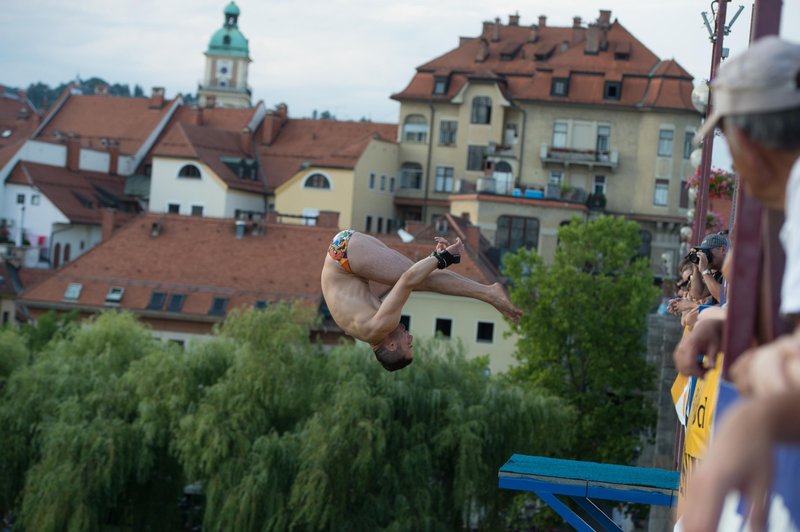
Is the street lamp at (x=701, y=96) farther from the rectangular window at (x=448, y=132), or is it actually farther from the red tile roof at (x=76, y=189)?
the red tile roof at (x=76, y=189)

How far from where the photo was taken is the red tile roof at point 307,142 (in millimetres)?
86562

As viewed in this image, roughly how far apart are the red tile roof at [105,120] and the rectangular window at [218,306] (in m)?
37.0

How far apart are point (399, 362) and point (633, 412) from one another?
37.8 metres

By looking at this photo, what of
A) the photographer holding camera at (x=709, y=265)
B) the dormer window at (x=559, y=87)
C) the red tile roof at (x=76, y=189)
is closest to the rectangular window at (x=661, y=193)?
the dormer window at (x=559, y=87)

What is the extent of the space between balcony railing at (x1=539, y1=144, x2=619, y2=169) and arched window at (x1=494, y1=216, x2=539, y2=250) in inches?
351

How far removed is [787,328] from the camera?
177 inches

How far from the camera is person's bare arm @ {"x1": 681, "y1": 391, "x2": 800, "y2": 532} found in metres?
3.64

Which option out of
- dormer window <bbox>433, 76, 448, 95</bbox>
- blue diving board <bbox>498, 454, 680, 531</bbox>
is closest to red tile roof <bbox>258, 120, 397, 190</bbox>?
dormer window <bbox>433, 76, 448, 95</bbox>

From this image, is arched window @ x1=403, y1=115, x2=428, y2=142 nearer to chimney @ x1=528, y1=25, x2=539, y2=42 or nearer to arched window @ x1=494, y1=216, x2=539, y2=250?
chimney @ x1=528, y1=25, x2=539, y2=42

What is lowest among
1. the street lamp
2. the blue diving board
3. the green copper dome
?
the blue diving board

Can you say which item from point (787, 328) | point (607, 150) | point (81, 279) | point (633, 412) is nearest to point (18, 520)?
point (633, 412)

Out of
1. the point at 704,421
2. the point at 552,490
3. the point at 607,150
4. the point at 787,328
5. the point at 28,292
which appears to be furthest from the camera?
the point at 607,150

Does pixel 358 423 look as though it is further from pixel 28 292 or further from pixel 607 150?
pixel 607 150

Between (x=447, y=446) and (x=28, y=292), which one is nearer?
(x=447, y=446)
